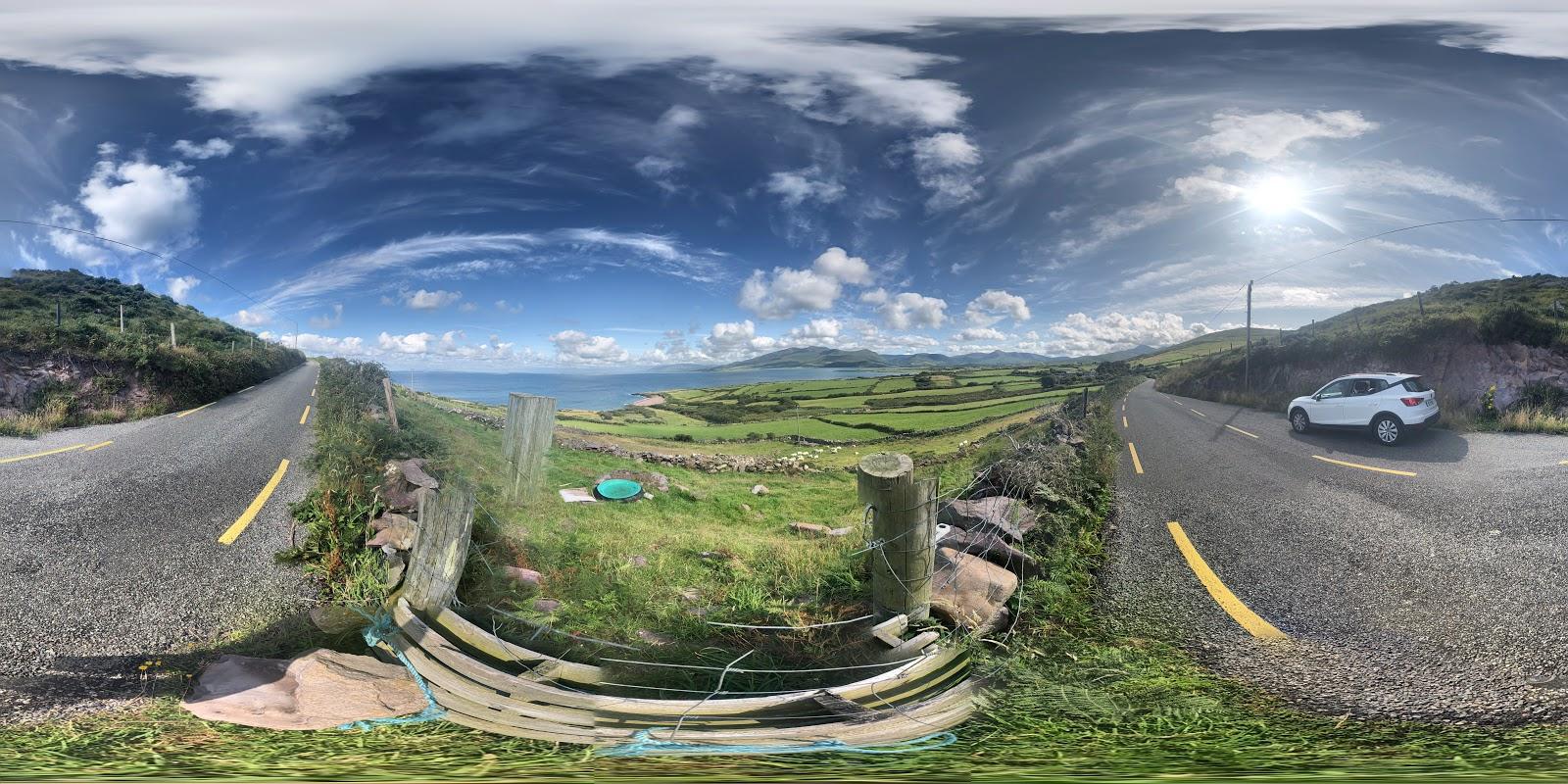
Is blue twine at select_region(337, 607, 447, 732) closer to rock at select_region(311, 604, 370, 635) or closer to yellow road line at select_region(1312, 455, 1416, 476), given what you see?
rock at select_region(311, 604, 370, 635)

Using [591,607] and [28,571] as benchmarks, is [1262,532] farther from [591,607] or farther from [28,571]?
[28,571]

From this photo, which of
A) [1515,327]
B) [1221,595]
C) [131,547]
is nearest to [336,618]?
[131,547]

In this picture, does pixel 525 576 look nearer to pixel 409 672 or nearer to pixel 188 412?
pixel 409 672

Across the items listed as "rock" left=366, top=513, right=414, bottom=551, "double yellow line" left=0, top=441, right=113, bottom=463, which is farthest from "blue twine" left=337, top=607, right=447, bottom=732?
"double yellow line" left=0, top=441, right=113, bottom=463

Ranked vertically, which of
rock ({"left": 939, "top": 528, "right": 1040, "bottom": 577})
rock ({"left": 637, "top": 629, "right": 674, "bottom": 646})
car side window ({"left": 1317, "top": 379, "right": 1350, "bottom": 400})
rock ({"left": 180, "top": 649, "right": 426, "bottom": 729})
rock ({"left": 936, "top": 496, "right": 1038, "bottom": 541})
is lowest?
rock ({"left": 637, "top": 629, "right": 674, "bottom": 646})

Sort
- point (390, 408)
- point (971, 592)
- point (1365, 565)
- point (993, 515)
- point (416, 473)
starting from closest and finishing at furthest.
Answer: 1. point (1365, 565)
2. point (971, 592)
3. point (993, 515)
4. point (416, 473)
5. point (390, 408)

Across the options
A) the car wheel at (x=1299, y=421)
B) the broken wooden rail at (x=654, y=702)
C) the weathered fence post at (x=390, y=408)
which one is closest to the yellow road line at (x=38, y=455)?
the weathered fence post at (x=390, y=408)

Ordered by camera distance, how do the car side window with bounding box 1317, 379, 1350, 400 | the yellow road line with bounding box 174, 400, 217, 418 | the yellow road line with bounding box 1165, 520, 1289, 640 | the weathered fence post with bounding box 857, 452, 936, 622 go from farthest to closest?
→ 1. the yellow road line with bounding box 174, 400, 217, 418
2. the weathered fence post with bounding box 857, 452, 936, 622
3. the car side window with bounding box 1317, 379, 1350, 400
4. the yellow road line with bounding box 1165, 520, 1289, 640

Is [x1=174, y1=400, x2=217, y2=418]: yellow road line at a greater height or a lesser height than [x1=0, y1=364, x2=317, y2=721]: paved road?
greater
